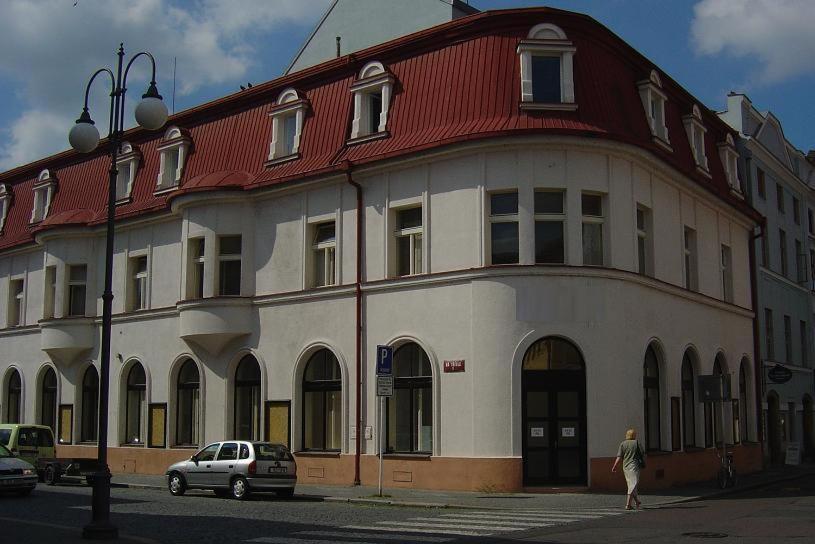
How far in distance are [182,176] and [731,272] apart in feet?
64.1

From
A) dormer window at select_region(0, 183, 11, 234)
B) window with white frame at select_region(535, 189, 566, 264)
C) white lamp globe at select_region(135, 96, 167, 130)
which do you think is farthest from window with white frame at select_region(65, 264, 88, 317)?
white lamp globe at select_region(135, 96, 167, 130)

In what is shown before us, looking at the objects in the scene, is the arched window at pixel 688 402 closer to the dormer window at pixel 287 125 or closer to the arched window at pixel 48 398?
the dormer window at pixel 287 125

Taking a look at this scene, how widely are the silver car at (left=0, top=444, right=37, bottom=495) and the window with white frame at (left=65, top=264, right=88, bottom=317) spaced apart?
1275 centimetres

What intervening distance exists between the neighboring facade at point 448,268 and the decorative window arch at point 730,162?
21 cm

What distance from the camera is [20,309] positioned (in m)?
39.2

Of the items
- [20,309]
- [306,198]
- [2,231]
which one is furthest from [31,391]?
[306,198]

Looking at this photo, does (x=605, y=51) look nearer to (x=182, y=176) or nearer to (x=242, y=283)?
(x=242, y=283)

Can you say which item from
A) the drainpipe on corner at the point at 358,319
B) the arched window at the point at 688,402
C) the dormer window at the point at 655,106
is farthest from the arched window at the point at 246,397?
the dormer window at the point at 655,106

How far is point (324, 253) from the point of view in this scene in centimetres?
2780

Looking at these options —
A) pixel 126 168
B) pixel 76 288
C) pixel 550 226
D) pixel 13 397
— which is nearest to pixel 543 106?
pixel 550 226

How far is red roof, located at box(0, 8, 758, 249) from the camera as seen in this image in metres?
24.3

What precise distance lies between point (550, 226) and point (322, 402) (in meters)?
8.55

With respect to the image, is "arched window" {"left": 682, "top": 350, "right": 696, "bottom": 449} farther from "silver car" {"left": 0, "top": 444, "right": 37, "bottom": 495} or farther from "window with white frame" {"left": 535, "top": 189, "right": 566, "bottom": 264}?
"silver car" {"left": 0, "top": 444, "right": 37, "bottom": 495}

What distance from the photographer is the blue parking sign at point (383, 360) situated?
22.3 m
